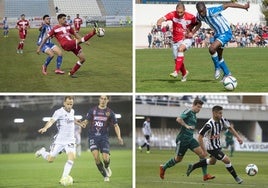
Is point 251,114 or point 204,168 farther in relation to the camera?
point 251,114

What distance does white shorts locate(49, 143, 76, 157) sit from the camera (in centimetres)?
728

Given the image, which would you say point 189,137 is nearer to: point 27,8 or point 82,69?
point 82,69

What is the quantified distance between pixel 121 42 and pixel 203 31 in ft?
11.2

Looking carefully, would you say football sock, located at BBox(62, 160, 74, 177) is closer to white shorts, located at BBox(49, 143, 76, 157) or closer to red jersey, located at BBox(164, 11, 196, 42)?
white shorts, located at BBox(49, 143, 76, 157)

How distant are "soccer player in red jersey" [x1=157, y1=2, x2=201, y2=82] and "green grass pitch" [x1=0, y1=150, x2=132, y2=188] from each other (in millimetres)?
1314

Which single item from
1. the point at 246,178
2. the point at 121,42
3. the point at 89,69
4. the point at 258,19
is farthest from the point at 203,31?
the point at 246,178

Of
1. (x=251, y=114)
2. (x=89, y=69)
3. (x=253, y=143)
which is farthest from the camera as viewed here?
(x=253, y=143)

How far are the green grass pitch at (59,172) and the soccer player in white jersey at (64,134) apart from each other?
0.66 ft

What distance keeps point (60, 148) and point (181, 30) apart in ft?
7.21

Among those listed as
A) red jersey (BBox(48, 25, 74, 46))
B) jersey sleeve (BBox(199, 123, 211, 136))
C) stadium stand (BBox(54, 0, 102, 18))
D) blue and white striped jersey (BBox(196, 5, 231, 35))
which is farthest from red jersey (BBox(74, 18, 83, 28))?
jersey sleeve (BBox(199, 123, 211, 136))

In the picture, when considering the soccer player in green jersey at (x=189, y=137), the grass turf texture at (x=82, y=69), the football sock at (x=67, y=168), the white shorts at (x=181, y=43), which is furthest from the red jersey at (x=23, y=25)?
the soccer player in green jersey at (x=189, y=137)

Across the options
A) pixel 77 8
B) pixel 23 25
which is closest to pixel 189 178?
pixel 77 8

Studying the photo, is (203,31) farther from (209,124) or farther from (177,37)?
(209,124)

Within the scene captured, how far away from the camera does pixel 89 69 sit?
29.5ft
